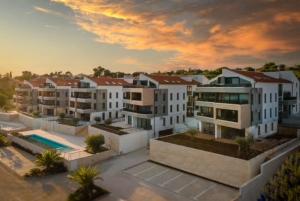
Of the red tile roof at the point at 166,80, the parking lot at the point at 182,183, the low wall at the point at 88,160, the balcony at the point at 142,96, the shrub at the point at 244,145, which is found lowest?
the parking lot at the point at 182,183

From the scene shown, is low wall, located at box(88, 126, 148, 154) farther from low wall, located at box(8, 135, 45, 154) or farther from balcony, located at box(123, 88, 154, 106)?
low wall, located at box(8, 135, 45, 154)

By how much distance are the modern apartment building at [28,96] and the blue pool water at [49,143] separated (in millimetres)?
26445

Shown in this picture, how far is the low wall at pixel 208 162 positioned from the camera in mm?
24469

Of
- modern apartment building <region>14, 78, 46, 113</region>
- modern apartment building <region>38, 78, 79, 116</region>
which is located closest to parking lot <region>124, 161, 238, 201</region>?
modern apartment building <region>38, 78, 79, 116</region>

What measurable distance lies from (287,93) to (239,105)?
16783 mm

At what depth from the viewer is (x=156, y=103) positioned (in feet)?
141

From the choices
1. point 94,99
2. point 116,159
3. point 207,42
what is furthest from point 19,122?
point 207,42

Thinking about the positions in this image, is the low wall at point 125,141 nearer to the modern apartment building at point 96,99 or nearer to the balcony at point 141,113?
the balcony at point 141,113

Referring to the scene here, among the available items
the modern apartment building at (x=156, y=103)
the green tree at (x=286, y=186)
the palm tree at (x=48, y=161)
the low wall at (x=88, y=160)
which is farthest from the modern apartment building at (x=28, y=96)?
the green tree at (x=286, y=186)

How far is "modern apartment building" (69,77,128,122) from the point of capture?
53906 millimetres

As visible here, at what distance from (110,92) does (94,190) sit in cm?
3300

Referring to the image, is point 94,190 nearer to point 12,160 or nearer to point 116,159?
point 116,159

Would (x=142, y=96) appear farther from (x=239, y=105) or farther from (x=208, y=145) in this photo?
(x=239, y=105)

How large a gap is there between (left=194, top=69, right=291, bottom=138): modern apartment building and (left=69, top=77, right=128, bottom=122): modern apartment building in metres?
23.6
